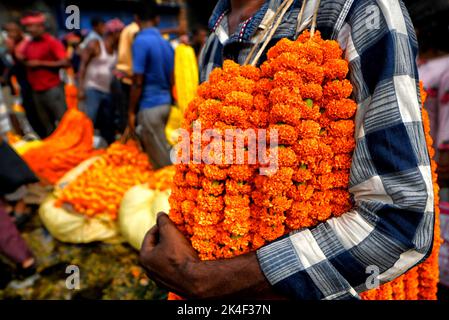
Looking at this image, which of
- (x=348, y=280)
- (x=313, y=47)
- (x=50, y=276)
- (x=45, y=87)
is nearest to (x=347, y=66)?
(x=313, y=47)

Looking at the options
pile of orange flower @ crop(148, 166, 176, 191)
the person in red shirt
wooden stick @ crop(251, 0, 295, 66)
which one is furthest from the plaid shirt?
the person in red shirt

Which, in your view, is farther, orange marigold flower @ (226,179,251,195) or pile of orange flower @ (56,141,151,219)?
pile of orange flower @ (56,141,151,219)

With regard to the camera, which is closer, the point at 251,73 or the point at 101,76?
the point at 251,73

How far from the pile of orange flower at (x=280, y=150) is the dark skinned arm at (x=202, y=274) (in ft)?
0.14

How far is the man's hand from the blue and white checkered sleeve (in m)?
0.23

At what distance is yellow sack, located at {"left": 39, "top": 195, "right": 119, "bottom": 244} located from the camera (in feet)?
12.1

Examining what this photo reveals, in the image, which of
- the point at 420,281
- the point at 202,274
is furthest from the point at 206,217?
the point at 420,281

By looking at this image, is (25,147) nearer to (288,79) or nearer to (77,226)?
(77,226)

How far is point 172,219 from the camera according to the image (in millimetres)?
1142

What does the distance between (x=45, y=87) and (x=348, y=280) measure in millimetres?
6476

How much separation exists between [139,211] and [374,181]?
297 centimetres

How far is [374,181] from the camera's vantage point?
33.4 inches

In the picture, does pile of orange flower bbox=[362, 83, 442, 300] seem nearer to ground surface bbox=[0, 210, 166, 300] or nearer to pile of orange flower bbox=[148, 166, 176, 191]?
ground surface bbox=[0, 210, 166, 300]

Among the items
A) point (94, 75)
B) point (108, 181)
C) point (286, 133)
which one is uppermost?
point (94, 75)
